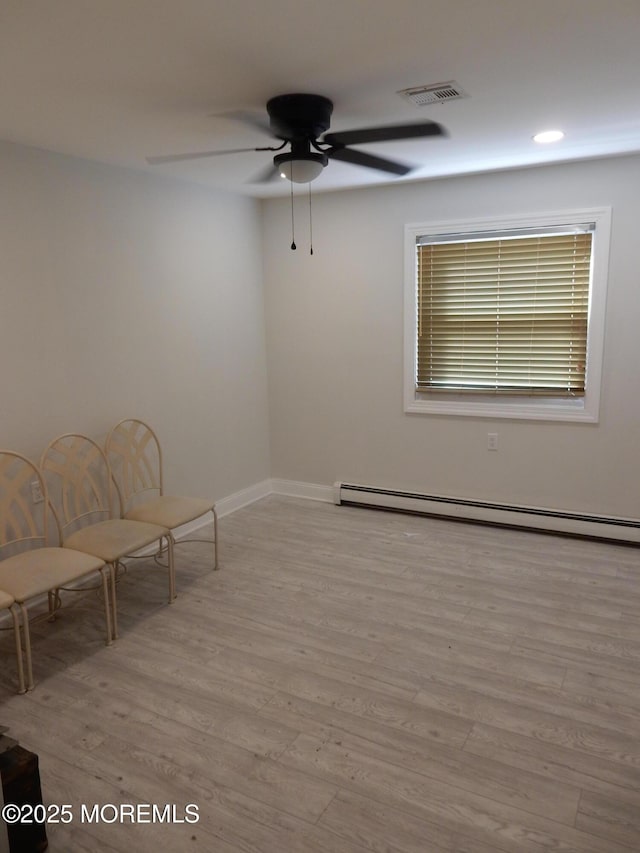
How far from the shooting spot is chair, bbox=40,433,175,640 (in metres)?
2.95

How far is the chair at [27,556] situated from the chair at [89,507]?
0.08 metres

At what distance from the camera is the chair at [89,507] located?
295 cm

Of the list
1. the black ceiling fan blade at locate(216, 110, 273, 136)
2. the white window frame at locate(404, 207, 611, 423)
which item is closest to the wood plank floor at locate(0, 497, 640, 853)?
the white window frame at locate(404, 207, 611, 423)

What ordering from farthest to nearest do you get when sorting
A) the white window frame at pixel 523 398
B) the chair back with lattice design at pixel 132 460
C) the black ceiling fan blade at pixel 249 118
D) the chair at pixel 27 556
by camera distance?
1. the white window frame at pixel 523 398
2. the chair back with lattice design at pixel 132 460
3. the black ceiling fan blade at pixel 249 118
4. the chair at pixel 27 556

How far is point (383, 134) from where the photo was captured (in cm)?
248

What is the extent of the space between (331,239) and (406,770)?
3632 millimetres

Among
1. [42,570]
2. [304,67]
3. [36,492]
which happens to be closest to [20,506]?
[36,492]

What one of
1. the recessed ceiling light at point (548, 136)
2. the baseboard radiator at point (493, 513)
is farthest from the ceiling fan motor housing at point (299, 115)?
the baseboard radiator at point (493, 513)

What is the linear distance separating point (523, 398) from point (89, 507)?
2937 millimetres

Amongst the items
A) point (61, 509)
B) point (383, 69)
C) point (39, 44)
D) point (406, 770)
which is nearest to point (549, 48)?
point (383, 69)

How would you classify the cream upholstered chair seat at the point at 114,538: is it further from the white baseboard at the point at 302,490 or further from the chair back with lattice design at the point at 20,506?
the white baseboard at the point at 302,490

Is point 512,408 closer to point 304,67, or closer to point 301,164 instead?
point 301,164

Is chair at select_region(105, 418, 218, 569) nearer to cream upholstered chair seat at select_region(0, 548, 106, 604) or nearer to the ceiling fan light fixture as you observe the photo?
cream upholstered chair seat at select_region(0, 548, 106, 604)

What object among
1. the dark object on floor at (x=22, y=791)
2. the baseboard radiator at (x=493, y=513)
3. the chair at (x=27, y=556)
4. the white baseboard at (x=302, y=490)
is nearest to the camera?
the dark object on floor at (x=22, y=791)
